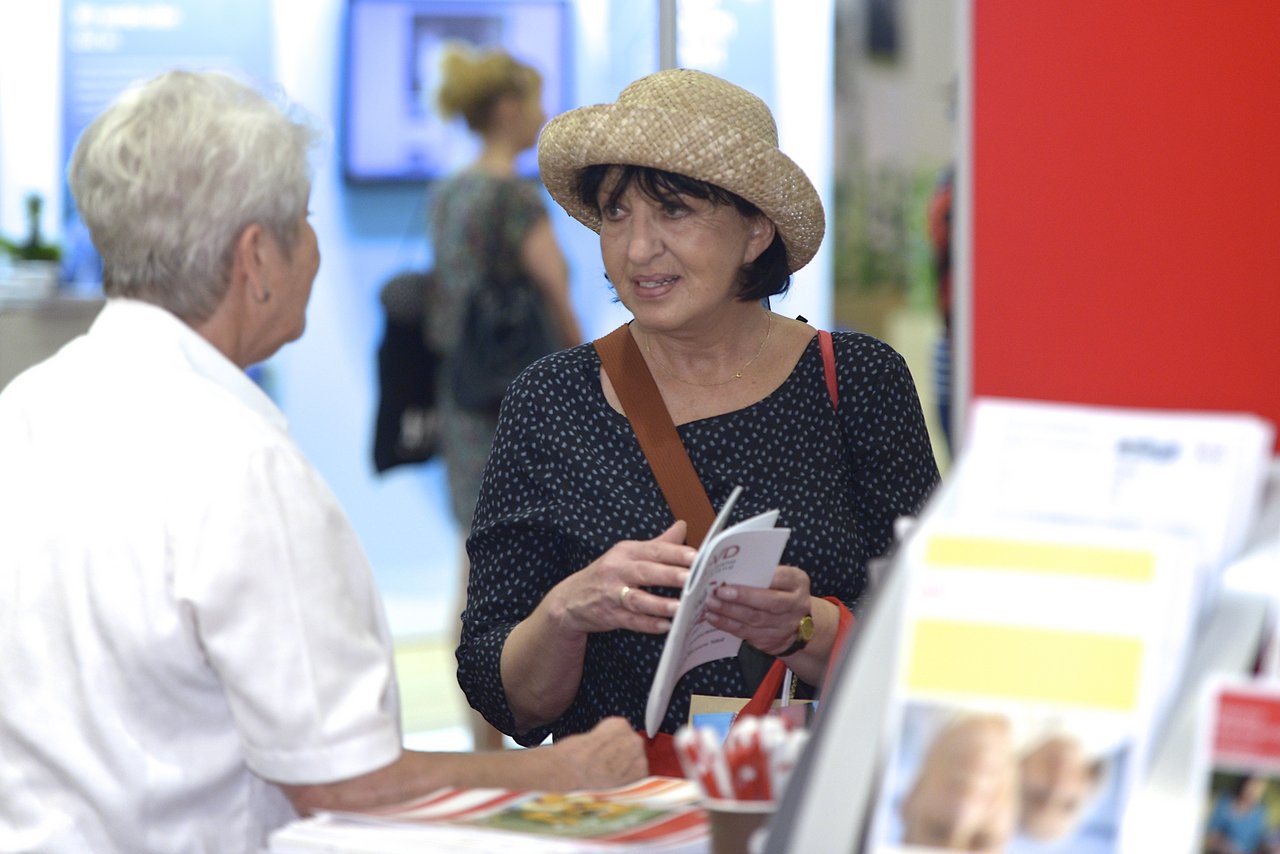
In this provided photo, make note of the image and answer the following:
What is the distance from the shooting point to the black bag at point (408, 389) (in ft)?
18.3

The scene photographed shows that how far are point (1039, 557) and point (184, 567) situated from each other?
88 cm

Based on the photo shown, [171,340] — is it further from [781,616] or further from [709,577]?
[781,616]

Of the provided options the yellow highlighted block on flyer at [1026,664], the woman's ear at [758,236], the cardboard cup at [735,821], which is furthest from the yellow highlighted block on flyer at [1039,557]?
the woman's ear at [758,236]

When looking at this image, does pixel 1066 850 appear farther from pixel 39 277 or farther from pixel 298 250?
pixel 39 277

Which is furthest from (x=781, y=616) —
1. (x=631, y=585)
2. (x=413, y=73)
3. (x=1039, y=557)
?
(x=413, y=73)

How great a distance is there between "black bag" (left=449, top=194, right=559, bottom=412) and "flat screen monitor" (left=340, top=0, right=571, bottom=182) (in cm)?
218

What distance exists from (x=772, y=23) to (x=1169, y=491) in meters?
4.51

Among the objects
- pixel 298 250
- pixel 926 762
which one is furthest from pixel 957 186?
pixel 298 250

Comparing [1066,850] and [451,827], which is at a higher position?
[1066,850]

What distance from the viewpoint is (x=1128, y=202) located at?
57.3 inches

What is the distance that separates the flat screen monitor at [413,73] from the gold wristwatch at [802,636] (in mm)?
5240

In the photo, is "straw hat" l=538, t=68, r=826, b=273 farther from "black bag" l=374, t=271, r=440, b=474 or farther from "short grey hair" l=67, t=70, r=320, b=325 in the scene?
"black bag" l=374, t=271, r=440, b=474

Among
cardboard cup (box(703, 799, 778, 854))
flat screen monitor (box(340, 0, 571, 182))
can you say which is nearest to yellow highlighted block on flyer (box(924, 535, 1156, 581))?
cardboard cup (box(703, 799, 778, 854))

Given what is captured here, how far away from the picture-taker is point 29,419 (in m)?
1.73
